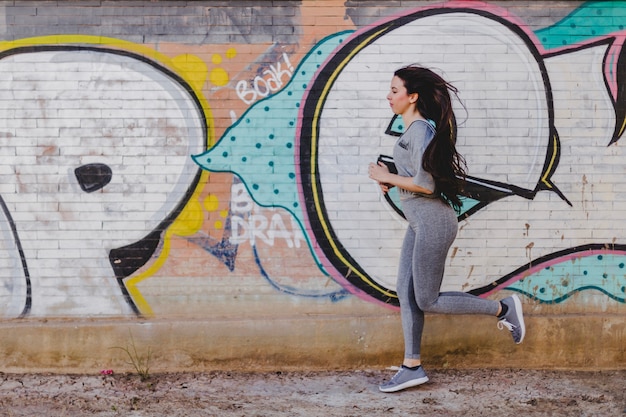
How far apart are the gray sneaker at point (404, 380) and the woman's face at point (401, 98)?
1.60 m

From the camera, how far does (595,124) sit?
545 cm

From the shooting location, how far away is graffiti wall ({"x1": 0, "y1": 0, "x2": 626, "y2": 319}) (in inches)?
211

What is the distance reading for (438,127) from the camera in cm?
461

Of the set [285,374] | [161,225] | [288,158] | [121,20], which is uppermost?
[121,20]

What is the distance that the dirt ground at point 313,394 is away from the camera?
4672 millimetres

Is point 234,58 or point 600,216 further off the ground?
point 234,58

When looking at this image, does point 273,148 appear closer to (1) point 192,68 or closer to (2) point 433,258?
(1) point 192,68

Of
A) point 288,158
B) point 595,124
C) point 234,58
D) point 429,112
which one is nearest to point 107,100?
point 234,58

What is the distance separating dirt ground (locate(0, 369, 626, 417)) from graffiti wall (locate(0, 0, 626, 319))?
0.50 m

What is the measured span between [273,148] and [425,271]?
4.65 ft

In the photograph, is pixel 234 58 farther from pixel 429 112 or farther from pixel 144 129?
pixel 429 112

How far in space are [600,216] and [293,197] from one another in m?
2.13

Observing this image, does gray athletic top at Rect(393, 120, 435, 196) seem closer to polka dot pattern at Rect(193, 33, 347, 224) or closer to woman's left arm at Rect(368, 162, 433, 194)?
woman's left arm at Rect(368, 162, 433, 194)

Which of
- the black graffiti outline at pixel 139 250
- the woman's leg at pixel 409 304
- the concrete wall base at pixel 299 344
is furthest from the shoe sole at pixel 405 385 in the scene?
the black graffiti outline at pixel 139 250
